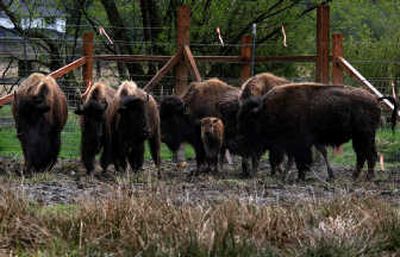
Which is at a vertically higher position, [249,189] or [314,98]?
[314,98]

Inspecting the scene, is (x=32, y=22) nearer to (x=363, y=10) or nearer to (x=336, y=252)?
(x=363, y=10)

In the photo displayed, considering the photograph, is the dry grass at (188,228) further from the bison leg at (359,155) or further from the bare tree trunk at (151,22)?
the bare tree trunk at (151,22)

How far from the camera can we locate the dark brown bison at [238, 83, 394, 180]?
1555 cm

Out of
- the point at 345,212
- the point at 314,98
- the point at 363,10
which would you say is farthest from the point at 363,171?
the point at 363,10

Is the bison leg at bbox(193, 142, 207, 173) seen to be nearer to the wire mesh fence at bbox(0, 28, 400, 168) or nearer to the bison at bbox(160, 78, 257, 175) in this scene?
the bison at bbox(160, 78, 257, 175)

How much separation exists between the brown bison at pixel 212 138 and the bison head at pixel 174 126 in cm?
86

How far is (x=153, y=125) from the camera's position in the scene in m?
16.1

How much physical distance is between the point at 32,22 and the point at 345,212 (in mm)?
16894

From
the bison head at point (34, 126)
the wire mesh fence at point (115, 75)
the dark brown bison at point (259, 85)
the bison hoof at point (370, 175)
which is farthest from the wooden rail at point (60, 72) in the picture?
the bison hoof at point (370, 175)

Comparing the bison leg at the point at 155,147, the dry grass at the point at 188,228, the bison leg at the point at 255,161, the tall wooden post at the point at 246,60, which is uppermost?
the tall wooden post at the point at 246,60

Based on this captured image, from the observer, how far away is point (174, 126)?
17.5 m

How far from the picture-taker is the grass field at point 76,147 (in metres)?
20.3

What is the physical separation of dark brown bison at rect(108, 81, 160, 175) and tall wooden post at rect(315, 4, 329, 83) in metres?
4.79

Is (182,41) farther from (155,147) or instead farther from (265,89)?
(155,147)
